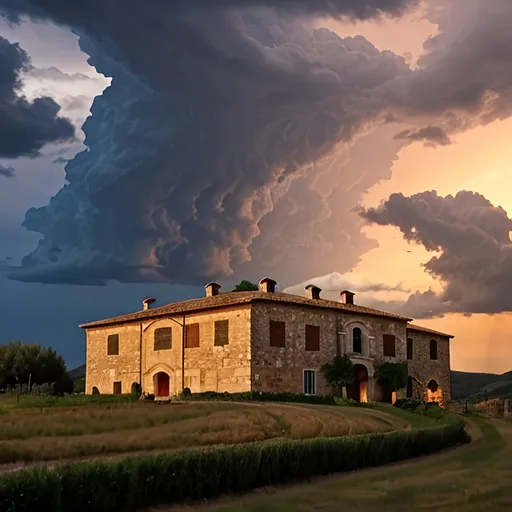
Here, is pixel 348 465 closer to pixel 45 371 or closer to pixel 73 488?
pixel 73 488

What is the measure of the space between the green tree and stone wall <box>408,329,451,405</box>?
6243 millimetres

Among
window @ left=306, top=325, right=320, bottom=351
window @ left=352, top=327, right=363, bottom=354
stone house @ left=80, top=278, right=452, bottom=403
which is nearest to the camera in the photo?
stone house @ left=80, top=278, right=452, bottom=403

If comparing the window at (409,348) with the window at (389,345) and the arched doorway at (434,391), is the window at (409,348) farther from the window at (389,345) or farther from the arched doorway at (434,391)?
the window at (389,345)

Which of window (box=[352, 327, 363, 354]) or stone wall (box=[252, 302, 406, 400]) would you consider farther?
window (box=[352, 327, 363, 354])

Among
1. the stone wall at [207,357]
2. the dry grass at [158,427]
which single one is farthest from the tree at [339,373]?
the dry grass at [158,427]

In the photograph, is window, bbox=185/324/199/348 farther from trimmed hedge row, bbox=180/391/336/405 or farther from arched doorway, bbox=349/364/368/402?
arched doorway, bbox=349/364/368/402

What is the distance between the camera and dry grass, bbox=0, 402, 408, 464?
21.7 meters

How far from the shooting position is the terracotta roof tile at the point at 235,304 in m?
44.5

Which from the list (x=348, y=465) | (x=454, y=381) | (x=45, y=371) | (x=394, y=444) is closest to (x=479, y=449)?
(x=394, y=444)

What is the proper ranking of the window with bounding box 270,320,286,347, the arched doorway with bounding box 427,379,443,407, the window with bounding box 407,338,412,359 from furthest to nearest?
the arched doorway with bounding box 427,379,443,407, the window with bounding box 407,338,412,359, the window with bounding box 270,320,286,347

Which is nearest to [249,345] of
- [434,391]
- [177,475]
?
[434,391]

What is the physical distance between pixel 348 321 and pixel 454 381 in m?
73.9

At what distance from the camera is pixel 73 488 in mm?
15258

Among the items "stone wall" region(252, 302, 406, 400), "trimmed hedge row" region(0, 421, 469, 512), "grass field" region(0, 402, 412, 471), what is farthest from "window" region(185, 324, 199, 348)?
"trimmed hedge row" region(0, 421, 469, 512)
